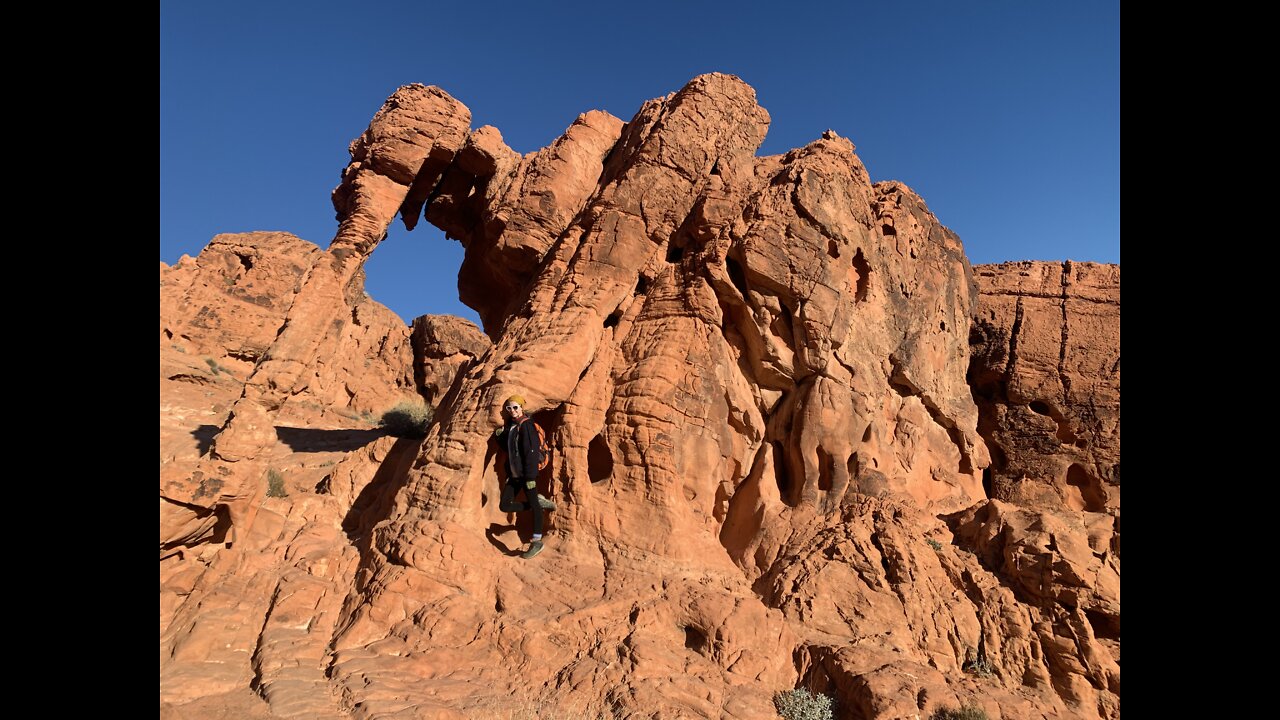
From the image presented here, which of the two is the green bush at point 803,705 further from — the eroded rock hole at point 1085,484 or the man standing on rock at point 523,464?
the eroded rock hole at point 1085,484

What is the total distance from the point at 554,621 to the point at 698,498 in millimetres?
3067

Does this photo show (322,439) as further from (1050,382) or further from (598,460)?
(1050,382)

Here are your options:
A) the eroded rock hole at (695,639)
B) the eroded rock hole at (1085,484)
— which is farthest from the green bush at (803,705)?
the eroded rock hole at (1085,484)

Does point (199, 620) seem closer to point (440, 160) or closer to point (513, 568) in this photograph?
point (513, 568)

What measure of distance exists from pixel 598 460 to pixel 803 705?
4503 mm

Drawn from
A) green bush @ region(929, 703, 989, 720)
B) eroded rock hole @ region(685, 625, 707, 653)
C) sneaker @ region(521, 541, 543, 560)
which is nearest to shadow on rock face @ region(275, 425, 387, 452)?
sneaker @ region(521, 541, 543, 560)

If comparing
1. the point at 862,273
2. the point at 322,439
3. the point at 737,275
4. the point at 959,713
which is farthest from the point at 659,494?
the point at 322,439

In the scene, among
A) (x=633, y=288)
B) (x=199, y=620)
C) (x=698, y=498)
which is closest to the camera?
(x=199, y=620)

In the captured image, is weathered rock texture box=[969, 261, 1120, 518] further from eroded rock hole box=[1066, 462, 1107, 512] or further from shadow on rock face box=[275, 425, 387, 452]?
shadow on rock face box=[275, 425, 387, 452]

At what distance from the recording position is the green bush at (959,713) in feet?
23.9

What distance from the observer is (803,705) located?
7605mm
